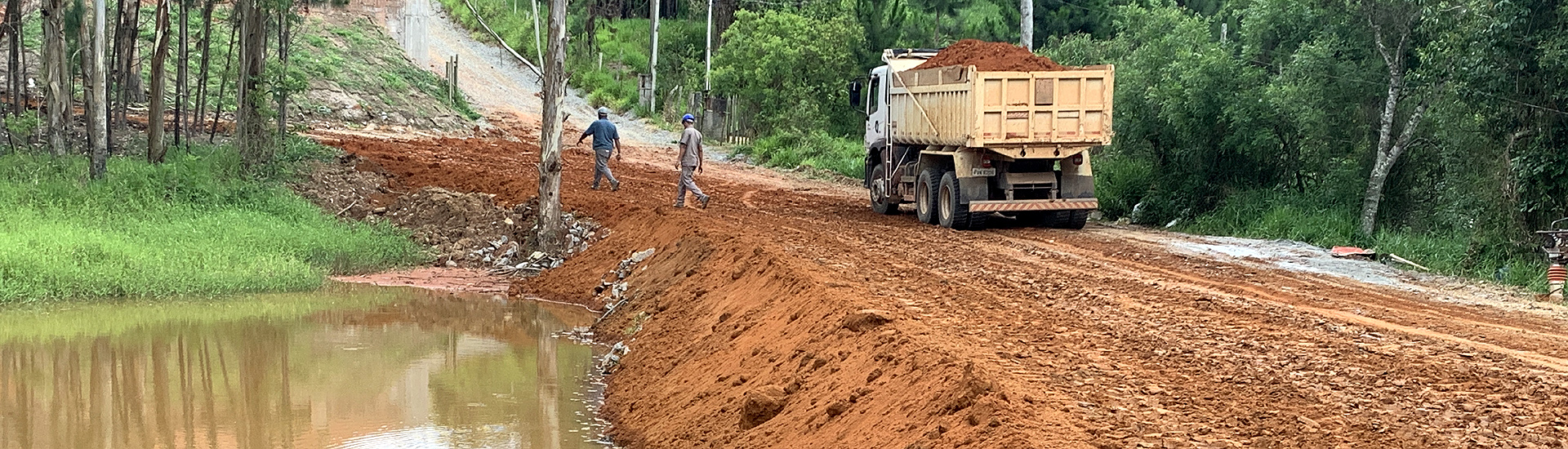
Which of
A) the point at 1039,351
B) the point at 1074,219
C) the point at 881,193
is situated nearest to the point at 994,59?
the point at 1074,219

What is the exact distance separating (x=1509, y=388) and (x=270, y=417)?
8625 mm

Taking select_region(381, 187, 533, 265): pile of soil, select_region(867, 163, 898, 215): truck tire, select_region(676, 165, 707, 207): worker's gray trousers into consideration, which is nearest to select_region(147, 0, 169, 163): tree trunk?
select_region(381, 187, 533, 265): pile of soil

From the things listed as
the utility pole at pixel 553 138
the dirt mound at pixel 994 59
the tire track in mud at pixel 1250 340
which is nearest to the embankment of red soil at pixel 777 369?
the tire track in mud at pixel 1250 340

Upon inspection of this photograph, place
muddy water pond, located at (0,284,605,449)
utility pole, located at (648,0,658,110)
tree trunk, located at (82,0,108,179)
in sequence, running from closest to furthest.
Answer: muddy water pond, located at (0,284,605,449), tree trunk, located at (82,0,108,179), utility pole, located at (648,0,658,110)

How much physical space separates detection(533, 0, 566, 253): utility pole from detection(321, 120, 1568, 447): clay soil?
2128 mm

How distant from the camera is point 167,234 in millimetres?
19047

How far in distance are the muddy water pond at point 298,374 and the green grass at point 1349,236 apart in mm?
8729

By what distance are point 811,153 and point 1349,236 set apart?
16587 millimetres

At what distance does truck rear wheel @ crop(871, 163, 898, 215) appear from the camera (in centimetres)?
2155

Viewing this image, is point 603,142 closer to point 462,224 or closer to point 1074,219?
point 462,224

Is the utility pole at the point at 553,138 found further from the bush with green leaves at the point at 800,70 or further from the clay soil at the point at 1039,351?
the bush with green leaves at the point at 800,70

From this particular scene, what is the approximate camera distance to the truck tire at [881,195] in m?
21.6

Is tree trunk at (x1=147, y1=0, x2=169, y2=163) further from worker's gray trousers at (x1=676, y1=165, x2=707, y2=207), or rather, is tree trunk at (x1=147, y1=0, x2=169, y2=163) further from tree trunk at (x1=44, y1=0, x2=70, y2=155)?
worker's gray trousers at (x1=676, y1=165, x2=707, y2=207)

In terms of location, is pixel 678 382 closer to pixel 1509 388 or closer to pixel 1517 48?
pixel 1509 388
